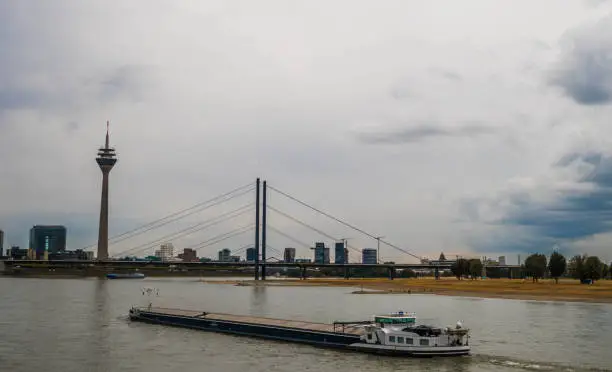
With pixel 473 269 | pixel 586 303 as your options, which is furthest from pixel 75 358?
pixel 473 269

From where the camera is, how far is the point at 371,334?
54.0 meters

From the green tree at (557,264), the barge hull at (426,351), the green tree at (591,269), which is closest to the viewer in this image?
the barge hull at (426,351)

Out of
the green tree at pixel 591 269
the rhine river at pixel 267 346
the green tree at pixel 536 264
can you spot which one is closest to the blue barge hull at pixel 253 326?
the rhine river at pixel 267 346

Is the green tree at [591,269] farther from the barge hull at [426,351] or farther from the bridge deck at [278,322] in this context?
the barge hull at [426,351]

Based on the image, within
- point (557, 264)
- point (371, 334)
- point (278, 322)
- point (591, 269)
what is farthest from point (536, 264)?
point (371, 334)

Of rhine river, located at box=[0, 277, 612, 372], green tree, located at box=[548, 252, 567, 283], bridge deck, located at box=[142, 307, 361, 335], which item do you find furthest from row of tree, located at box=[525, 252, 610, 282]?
bridge deck, located at box=[142, 307, 361, 335]

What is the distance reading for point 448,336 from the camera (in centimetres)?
5169

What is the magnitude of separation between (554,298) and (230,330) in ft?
223

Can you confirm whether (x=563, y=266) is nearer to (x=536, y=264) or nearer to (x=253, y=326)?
(x=536, y=264)

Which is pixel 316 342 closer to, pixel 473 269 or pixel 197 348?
pixel 197 348

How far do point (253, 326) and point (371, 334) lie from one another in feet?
47.3

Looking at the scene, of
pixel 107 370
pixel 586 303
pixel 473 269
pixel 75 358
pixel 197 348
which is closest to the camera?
pixel 107 370

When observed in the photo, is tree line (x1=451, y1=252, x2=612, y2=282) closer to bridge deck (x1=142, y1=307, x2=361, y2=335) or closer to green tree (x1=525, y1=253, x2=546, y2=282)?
green tree (x1=525, y1=253, x2=546, y2=282)

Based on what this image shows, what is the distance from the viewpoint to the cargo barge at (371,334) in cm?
5147
